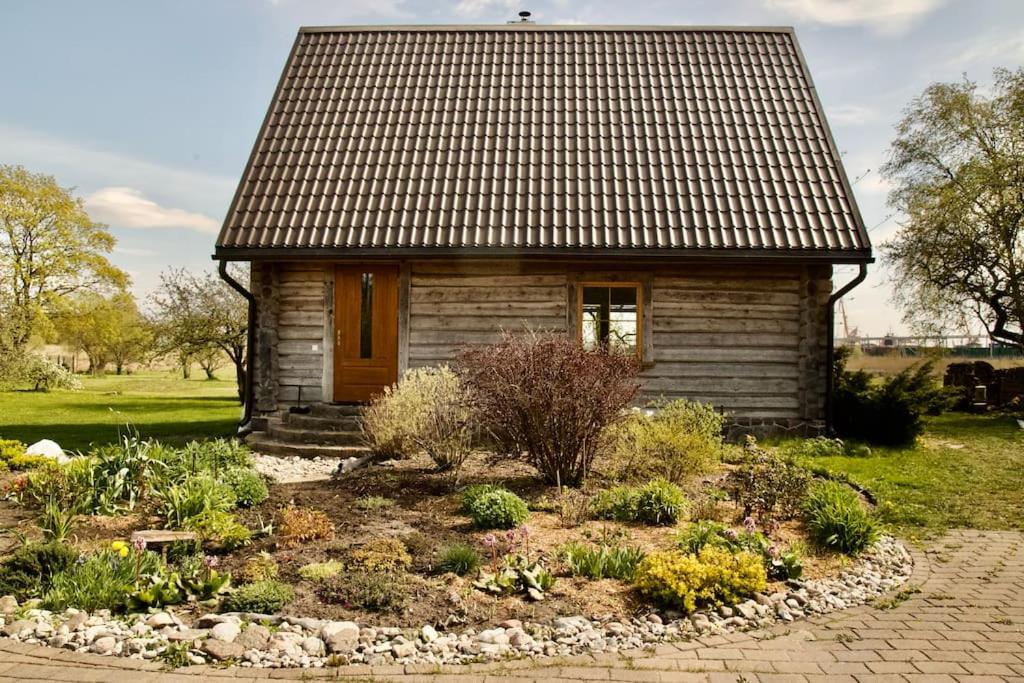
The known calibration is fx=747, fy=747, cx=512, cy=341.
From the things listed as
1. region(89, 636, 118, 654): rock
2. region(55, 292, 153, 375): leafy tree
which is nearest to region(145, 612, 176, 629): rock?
region(89, 636, 118, 654): rock

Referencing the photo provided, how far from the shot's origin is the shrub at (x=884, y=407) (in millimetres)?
11398

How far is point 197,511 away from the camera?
6109 millimetres

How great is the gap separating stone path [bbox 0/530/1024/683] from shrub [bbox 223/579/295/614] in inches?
25.2

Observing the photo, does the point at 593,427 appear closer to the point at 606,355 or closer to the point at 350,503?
the point at 606,355

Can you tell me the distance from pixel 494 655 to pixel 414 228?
796cm

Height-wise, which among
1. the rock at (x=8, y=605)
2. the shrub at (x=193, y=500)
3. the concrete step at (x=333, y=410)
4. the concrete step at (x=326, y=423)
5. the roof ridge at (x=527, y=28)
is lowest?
the rock at (x=8, y=605)

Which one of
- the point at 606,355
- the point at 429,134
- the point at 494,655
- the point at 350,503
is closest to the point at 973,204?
the point at 429,134

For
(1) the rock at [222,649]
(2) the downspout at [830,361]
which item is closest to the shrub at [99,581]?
(1) the rock at [222,649]

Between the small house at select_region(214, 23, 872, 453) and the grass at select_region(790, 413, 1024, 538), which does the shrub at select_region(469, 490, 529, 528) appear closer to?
the grass at select_region(790, 413, 1024, 538)

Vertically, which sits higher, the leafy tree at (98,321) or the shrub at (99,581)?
the leafy tree at (98,321)

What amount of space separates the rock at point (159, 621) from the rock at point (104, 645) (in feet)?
0.73

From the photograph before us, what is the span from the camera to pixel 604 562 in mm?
5148

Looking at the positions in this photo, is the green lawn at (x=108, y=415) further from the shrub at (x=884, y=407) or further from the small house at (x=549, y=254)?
the shrub at (x=884, y=407)

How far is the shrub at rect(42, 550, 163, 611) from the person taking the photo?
455 centimetres
